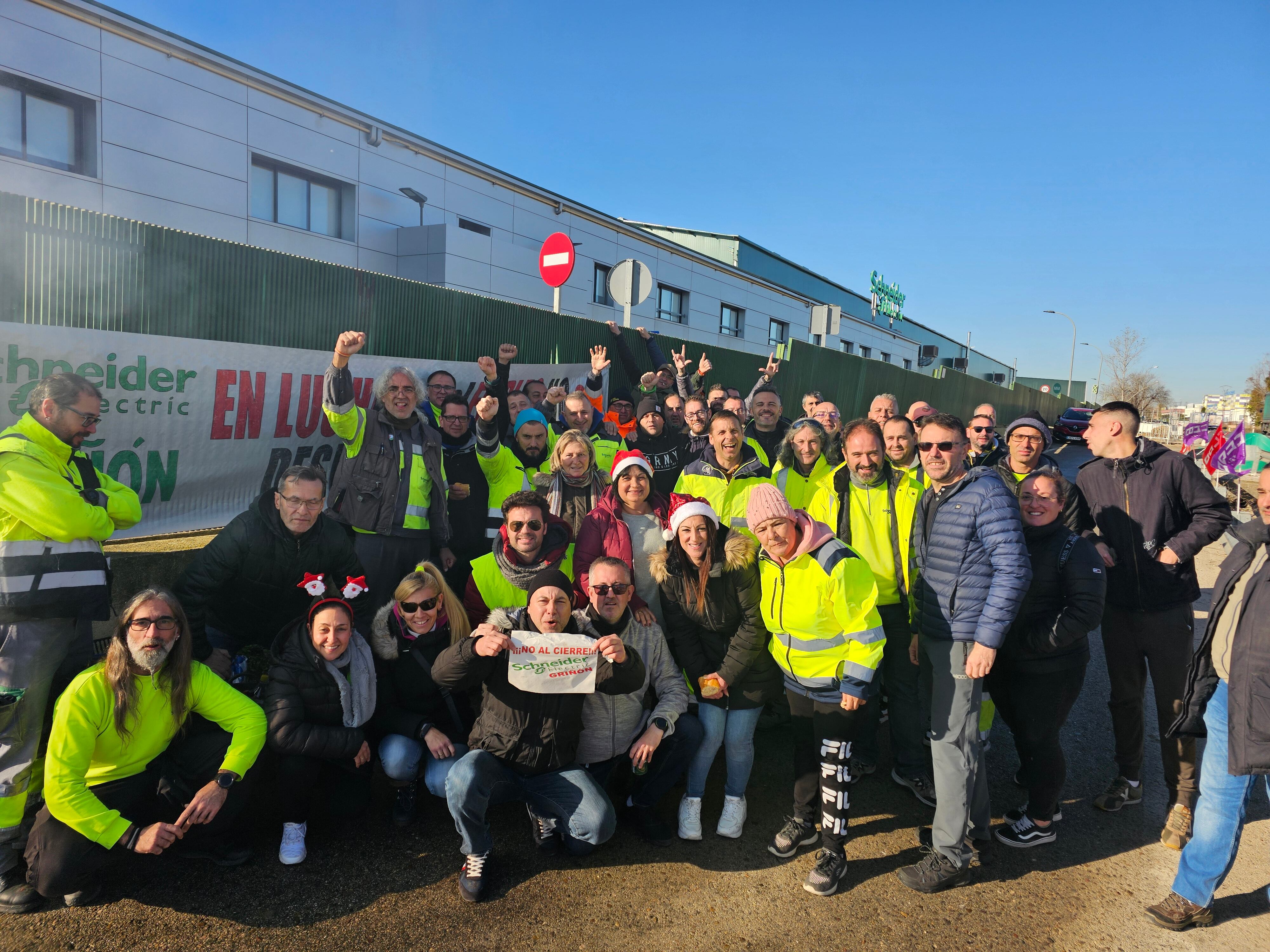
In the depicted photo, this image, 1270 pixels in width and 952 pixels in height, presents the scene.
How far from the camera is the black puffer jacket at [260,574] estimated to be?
11.3 ft

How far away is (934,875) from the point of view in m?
3.03

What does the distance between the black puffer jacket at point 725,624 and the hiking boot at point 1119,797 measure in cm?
186

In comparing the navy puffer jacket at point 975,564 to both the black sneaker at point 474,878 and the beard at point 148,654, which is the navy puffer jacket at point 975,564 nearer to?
the black sneaker at point 474,878

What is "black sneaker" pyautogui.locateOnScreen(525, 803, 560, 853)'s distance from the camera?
10.6 feet

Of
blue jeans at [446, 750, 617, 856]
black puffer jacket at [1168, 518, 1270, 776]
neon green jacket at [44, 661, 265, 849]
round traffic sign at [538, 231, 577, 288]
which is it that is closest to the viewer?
black puffer jacket at [1168, 518, 1270, 776]

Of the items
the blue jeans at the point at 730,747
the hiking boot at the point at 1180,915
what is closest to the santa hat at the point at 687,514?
the blue jeans at the point at 730,747

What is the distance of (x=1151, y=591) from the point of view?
3670mm

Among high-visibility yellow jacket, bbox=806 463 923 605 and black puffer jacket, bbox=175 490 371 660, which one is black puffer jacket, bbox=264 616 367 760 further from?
high-visibility yellow jacket, bbox=806 463 923 605

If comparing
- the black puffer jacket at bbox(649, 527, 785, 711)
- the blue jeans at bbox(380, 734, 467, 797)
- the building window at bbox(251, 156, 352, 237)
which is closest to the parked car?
the building window at bbox(251, 156, 352, 237)

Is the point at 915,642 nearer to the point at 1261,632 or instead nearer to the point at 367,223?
the point at 1261,632

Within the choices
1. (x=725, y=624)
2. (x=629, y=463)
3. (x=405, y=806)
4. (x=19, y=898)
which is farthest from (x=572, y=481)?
(x=19, y=898)

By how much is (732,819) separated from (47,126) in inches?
534

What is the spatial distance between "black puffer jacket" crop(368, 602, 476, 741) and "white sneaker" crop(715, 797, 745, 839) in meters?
1.39

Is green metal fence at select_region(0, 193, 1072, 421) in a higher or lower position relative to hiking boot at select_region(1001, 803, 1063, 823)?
higher
